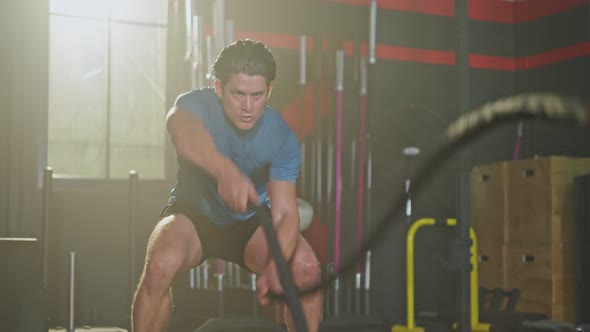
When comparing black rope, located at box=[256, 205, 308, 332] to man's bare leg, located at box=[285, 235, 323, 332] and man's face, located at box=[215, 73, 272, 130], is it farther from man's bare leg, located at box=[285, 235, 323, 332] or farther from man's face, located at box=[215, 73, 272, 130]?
man's face, located at box=[215, 73, 272, 130]

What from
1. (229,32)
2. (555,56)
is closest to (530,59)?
(555,56)

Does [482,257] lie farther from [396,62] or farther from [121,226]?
[121,226]

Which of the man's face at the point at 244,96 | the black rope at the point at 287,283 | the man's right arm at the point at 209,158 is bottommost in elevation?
the black rope at the point at 287,283

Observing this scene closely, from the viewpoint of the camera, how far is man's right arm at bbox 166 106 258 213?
1.60 m

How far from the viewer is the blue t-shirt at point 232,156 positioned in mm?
2773

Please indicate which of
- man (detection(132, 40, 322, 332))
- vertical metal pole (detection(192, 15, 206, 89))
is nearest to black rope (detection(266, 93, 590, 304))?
man (detection(132, 40, 322, 332))

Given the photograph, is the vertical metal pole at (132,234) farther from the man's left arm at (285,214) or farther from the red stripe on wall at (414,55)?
the red stripe on wall at (414,55)

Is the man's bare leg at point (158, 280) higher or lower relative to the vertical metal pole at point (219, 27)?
lower

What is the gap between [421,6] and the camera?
17.9ft

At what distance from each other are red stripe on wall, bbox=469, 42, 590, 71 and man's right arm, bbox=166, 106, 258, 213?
3.65m

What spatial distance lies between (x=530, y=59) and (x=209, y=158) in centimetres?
438

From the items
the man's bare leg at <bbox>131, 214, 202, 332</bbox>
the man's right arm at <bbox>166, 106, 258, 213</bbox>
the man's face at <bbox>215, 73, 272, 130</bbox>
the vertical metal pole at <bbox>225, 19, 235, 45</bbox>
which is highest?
the vertical metal pole at <bbox>225, 19, 235, 45</bbox>

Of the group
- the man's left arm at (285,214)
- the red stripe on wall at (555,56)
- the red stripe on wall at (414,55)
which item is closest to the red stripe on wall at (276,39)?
the red stripe on wall at (414,55)

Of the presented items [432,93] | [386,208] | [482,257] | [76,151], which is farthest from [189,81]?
[482,257]
